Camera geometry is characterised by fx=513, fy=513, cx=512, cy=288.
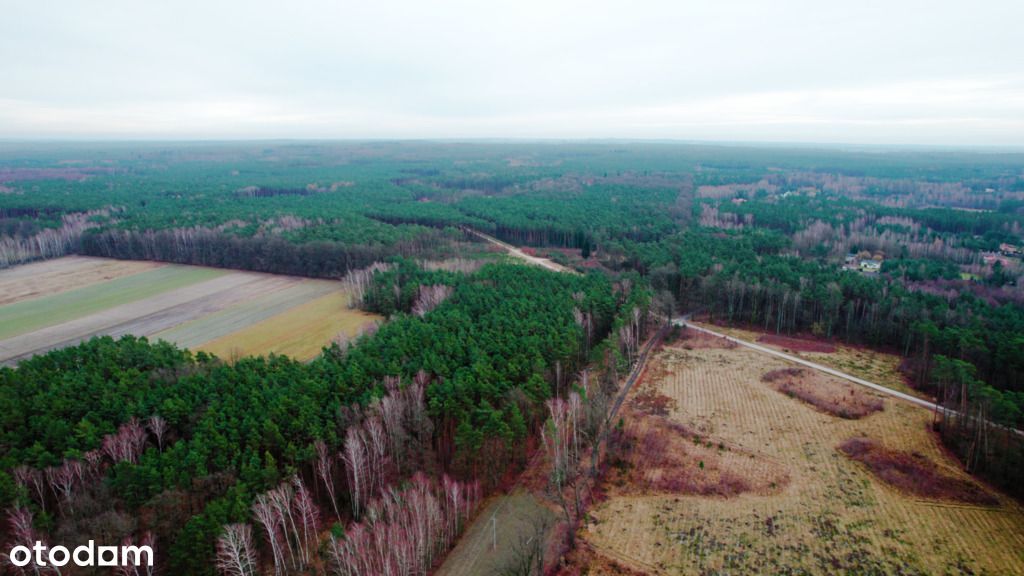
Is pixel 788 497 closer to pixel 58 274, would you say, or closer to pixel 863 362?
pixel 863 362

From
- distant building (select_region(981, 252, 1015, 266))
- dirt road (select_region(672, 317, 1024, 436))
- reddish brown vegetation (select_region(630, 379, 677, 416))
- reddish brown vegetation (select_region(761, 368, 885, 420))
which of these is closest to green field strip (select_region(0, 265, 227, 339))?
reddish brown vegetation (select_region(630, 379, 677, 416))

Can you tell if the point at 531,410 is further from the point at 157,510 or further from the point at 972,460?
the point at 972,460

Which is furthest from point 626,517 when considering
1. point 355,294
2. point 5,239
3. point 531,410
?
point 5,239

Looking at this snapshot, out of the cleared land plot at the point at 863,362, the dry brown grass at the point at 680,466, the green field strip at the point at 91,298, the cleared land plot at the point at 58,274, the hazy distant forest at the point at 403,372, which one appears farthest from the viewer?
the cleared land plot at the point at 58,274

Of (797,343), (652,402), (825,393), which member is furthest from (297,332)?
(797,343)

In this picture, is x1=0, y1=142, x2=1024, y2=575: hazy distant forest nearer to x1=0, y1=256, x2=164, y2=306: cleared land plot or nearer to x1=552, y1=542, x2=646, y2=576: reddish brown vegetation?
x1=0, y1=256, x2=164, y2=306: cleared land plot

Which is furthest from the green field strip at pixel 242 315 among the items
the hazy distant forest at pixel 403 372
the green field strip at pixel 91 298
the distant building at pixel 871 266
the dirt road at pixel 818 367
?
the distant building at pixel 871 266

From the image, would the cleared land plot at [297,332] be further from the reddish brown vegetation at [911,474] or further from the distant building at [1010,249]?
the distant building at [1010,249]
